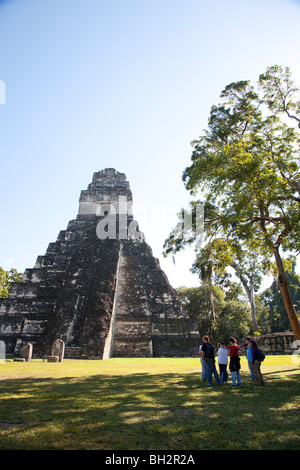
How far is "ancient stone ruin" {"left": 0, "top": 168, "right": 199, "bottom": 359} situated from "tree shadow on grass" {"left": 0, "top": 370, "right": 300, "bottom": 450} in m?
7.14

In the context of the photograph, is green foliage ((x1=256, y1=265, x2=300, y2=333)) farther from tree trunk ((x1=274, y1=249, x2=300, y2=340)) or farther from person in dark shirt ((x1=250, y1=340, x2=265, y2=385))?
person in dark shirt ((x1=250, y1=340, x2=265, y2=385))

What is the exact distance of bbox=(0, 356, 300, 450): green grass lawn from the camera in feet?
9.06

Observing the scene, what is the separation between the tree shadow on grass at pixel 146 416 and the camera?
276cm

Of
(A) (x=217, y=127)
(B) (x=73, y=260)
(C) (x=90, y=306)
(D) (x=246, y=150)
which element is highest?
(A) (x=217, y=127)

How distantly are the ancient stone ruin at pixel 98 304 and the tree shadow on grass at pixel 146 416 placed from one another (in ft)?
23.4

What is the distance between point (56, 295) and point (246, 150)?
1161 centimetres

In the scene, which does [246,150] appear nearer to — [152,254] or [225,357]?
[225,357]

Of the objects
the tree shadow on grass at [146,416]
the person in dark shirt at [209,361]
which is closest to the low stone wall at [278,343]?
the person in dark shirt at [209,361]

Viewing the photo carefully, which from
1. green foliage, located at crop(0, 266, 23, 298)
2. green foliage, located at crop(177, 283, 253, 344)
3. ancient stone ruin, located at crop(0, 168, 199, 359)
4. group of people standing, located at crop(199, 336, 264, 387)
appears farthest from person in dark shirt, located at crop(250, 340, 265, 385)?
green foliage, located at crop(0, 266, 23, 298)

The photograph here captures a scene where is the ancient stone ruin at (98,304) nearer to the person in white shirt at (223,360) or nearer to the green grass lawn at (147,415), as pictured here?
the person in white shirt at (223,360)

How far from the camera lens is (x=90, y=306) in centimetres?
1440
